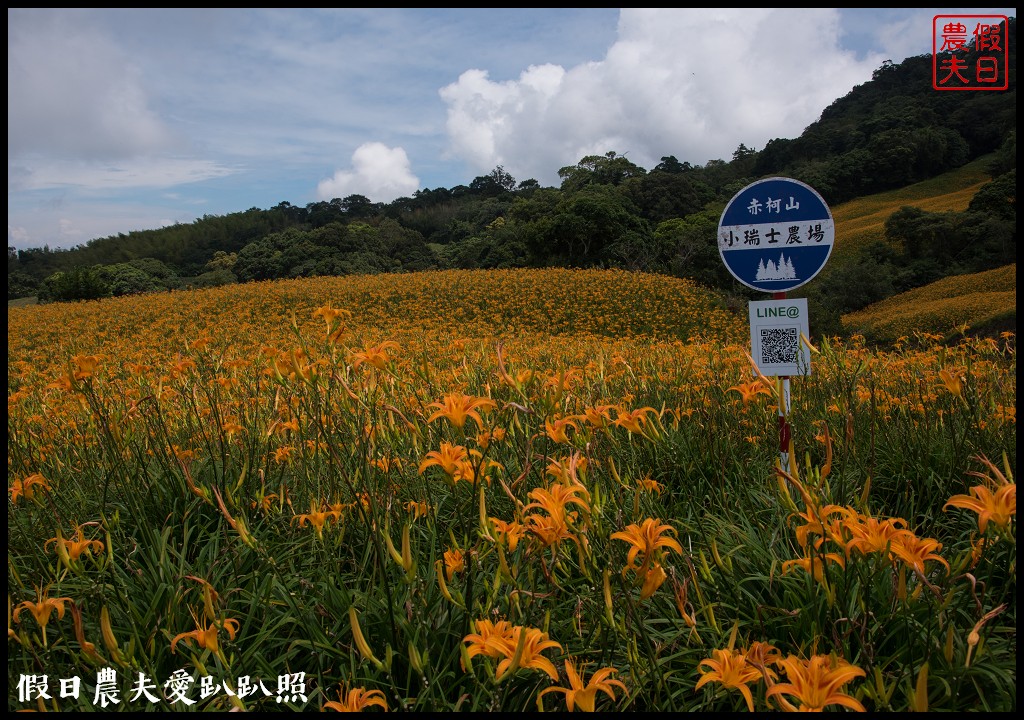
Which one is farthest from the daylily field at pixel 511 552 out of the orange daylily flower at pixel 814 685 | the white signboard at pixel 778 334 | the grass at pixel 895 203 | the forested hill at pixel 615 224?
the grass at pixel 895 203

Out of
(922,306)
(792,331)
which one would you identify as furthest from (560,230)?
(792,331)

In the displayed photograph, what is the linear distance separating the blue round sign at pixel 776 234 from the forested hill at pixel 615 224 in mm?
15995

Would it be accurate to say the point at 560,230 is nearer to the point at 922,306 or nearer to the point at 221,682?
the point at 922,306

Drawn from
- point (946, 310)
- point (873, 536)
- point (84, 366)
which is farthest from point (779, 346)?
point (946, 310)

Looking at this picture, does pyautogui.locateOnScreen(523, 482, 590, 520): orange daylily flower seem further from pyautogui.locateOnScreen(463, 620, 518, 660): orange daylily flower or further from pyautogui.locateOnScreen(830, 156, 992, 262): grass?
pyautogui.locateOnScreen(830, 156, 992, 262): grass

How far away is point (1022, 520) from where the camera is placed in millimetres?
1189

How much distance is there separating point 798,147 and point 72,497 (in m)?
38.3

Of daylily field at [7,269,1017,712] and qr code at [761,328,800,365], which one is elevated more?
qr code at [761,328,800,365]

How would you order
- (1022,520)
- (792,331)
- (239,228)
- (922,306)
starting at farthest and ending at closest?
1. (239,228)
2. (922,306)
3. (792,331)
4. (1022,520)

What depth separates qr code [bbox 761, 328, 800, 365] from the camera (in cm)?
272

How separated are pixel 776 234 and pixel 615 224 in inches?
726

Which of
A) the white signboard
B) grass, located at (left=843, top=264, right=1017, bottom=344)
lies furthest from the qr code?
grass, located at (left=843, top=264, right=1017, bottom=344)

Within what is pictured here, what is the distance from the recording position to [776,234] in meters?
2.81

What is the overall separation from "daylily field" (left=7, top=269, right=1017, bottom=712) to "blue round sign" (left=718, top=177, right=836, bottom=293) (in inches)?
22.0
